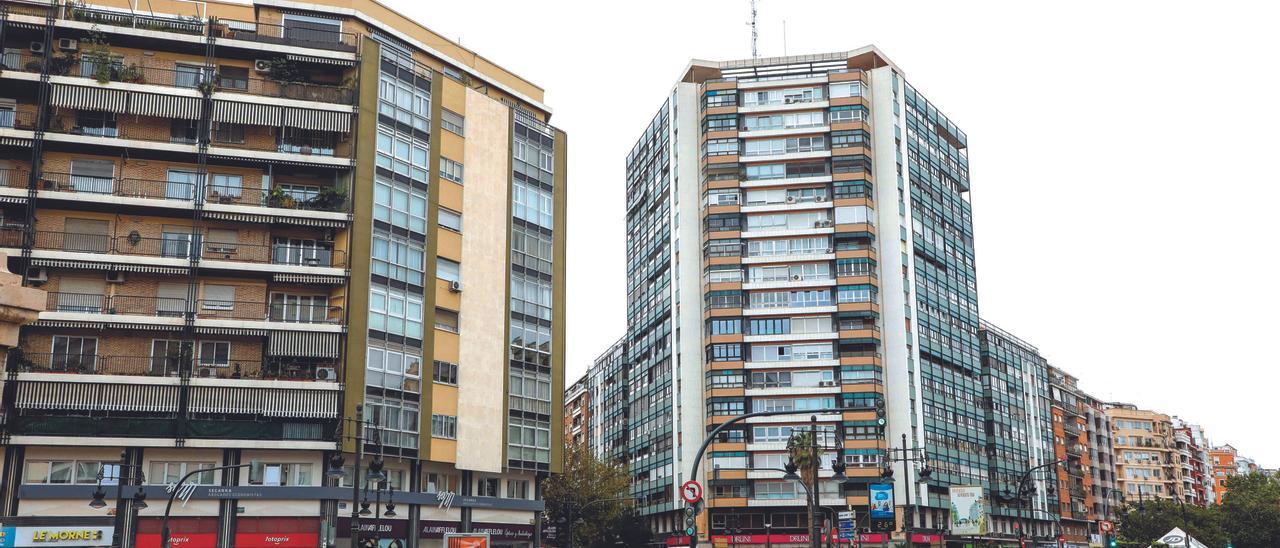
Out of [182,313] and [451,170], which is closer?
[182,313]

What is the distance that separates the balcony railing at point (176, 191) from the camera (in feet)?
158

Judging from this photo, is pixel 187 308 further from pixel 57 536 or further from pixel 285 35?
pixel 285 35

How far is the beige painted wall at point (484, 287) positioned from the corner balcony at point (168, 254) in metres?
7.35

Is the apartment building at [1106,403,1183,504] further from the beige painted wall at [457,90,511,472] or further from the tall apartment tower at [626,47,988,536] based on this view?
the beige painted wall at [457,90,511,472]

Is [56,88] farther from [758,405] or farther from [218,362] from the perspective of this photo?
[758,405]

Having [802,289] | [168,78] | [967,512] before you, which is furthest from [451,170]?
[802,289]

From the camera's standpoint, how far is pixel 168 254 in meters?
49.0

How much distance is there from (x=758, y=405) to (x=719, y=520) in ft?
31.5

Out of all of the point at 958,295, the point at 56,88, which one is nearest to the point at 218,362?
the point at 56,88

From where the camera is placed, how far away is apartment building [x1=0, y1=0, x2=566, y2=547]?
46156mm

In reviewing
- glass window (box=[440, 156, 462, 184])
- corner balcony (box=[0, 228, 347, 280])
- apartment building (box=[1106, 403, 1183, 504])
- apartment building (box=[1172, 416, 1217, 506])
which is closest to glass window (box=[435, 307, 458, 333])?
corner balcony (box=[0, 228, 347, 280])

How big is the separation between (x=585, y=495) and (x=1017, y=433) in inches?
2097

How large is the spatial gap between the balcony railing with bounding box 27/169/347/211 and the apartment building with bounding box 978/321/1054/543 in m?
70.6

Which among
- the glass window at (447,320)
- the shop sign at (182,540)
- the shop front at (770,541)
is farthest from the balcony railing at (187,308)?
the shop front at (770,541)
